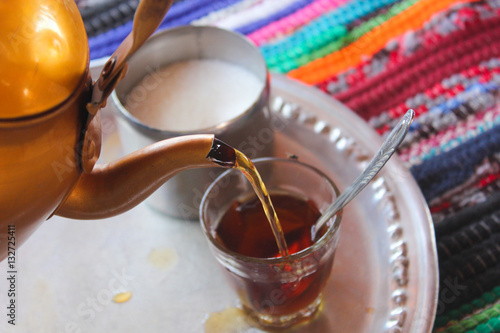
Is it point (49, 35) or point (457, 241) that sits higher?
point (49, 35)

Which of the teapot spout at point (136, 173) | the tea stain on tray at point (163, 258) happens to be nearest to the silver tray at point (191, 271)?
the tea stain on tray at point (163, 258)

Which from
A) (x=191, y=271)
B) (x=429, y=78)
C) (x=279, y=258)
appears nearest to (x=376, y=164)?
(x=279, y=258)

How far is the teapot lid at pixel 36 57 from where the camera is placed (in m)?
0.38

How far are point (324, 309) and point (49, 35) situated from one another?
1.20 ft

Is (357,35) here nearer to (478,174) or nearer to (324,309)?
(478,174)

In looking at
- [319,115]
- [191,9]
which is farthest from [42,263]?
[191,9]

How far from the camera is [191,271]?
616 mm

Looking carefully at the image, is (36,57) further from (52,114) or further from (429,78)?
(429,78)

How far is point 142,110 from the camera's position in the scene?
25.5 inches

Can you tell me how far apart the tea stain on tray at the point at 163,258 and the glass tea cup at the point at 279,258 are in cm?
8

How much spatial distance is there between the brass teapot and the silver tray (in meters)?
0.16

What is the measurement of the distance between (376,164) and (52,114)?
27 centimetres

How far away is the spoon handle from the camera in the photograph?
0.48 meters

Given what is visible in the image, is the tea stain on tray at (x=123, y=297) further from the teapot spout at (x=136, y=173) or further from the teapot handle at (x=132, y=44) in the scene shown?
the teapot handle at (x=132, y=44)
